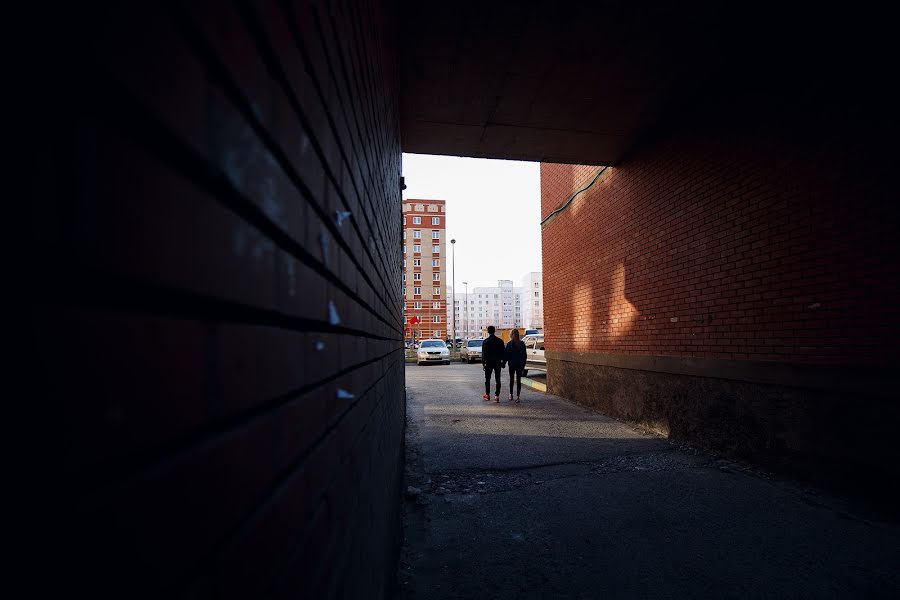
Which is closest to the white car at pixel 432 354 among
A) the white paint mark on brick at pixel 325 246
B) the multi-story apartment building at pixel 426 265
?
the white paint mark on brick at pixel 325 246

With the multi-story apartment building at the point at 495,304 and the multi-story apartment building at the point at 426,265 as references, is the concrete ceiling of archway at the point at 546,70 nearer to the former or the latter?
the multi-story apartment building at the point at 426,265

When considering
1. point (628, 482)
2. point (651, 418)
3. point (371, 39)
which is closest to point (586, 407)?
point (651, 418)

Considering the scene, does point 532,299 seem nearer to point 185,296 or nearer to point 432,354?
point 432,354

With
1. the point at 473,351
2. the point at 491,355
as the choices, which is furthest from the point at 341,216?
the point at 473,351

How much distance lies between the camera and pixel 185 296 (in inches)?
16.8

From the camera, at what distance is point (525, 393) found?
11312 millimetres

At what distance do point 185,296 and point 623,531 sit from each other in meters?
3.73

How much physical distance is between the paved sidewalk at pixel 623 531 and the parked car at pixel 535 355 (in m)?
10.8

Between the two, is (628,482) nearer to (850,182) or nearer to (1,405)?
(850,182)

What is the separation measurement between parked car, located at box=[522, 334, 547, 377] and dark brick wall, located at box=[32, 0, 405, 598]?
15.5 meters

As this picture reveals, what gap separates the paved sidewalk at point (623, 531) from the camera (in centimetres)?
271

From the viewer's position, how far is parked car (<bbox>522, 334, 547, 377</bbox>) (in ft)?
53.9

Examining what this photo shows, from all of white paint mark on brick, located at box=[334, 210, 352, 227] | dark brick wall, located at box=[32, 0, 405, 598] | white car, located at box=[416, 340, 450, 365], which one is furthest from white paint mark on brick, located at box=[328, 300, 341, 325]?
white car, located at box=[416, 340, 450, 365]

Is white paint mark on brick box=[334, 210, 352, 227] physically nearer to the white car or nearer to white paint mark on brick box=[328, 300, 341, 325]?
white paint mark on brick box=[328, 300, 341, 325]
